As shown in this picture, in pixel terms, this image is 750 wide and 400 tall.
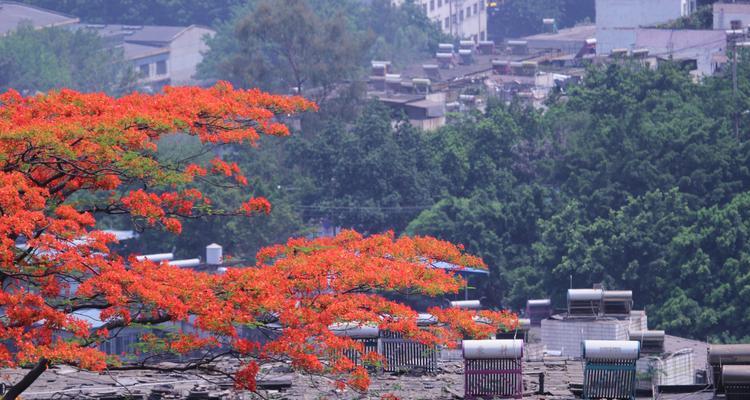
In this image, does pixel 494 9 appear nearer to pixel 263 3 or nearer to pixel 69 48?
pixel 69 48

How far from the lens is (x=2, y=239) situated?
75.3ft

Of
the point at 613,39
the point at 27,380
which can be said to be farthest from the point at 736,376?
the point at 613,39

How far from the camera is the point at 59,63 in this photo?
4911 inches

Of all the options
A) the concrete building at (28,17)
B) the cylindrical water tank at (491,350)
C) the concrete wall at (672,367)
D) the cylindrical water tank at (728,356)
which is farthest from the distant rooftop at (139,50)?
the cylindrical water tank at (728,356)

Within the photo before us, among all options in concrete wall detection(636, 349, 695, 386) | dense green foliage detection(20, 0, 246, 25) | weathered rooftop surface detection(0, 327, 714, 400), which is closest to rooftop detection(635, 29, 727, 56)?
dense green foliage detection(20, 0, 246, 25)

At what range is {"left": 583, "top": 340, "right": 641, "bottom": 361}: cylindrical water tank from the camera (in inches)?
1004

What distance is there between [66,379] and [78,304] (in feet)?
12.9

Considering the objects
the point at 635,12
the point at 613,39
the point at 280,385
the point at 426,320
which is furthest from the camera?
the point at 635,12

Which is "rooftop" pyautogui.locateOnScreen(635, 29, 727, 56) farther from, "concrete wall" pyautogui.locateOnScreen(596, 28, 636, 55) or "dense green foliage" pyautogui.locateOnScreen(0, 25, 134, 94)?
"dense green foliage" pyautogui.locateOnScreen(0, 25, 134, 94)

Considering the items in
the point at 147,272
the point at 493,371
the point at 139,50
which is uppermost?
the point at 147,272

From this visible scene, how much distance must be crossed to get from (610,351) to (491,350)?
163 cm

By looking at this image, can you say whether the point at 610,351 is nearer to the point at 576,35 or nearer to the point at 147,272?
the point at 147,272

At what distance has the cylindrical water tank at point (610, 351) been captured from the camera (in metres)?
25.5

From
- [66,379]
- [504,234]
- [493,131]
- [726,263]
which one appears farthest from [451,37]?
[66,379]
